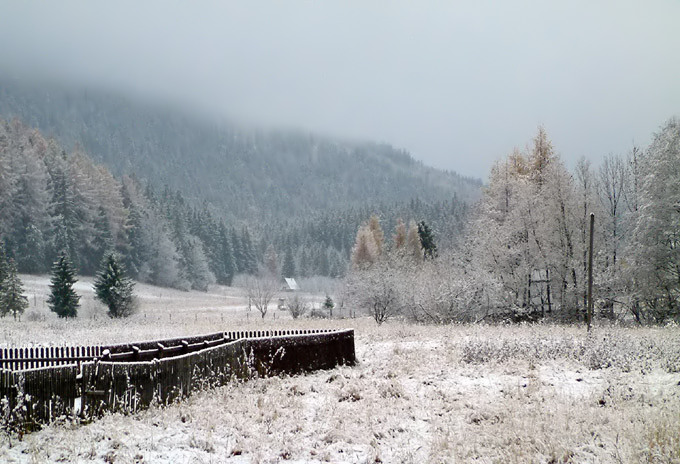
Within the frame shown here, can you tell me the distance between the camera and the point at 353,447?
823 cm

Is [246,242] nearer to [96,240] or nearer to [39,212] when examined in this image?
[96,240]

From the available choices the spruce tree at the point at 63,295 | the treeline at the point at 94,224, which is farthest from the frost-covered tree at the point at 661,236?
the treeline at the point at 94,224

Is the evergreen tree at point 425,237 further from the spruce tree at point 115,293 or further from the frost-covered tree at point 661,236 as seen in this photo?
the frost-covered tree at point 661,236

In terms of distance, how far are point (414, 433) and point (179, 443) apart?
4.08m

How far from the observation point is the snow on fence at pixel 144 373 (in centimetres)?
827

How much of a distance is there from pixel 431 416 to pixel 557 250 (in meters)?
24.4

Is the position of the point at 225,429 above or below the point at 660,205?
below

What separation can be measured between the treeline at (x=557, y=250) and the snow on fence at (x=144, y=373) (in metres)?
19.2

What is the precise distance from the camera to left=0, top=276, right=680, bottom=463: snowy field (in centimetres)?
750

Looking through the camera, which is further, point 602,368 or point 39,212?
point 39,212

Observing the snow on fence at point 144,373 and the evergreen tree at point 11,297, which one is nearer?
the snow on fence at point 144,373

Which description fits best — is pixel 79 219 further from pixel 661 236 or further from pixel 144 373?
pixel 661 236

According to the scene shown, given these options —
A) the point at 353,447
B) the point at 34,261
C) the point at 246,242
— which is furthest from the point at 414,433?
the point at 246,242

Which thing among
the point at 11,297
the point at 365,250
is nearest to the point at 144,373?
the point at 11,297
